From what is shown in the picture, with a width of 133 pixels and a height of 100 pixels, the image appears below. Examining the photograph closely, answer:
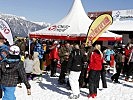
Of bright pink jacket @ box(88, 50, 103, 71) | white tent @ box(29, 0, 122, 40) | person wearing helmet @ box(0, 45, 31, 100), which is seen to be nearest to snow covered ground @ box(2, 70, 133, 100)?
bright pink jacket @ box(88, 50, 103, 71)

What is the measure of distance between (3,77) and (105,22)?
6.21 meters

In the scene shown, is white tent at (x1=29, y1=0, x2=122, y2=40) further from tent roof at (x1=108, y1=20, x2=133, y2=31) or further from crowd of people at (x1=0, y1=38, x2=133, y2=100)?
tent roof at (x1=108, y1=20, x2=133, y2=31)

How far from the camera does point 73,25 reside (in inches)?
587

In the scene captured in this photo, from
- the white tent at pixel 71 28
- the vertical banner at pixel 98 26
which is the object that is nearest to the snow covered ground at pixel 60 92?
the vertical banner at pixel 98 26

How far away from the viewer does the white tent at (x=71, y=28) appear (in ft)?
46.0

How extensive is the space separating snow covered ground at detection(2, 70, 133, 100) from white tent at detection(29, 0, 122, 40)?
2.71m

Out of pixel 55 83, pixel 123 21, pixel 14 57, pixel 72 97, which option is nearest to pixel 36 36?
pixel 55 83

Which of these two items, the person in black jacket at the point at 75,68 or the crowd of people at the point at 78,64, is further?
the person in black jacket at the point at 75,68

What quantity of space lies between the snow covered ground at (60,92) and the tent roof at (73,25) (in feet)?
9.78

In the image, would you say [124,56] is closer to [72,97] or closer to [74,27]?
[74,27]

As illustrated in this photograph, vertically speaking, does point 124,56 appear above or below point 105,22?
below

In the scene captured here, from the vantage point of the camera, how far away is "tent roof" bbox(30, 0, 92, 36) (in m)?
14.2

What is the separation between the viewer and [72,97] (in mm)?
8898

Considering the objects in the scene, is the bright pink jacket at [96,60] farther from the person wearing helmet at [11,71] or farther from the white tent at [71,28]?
the white tent at [71,28]
